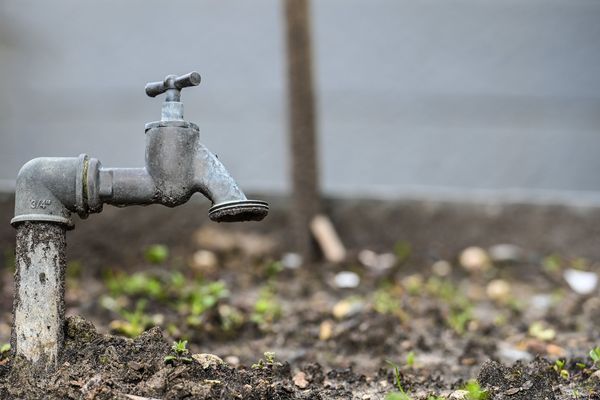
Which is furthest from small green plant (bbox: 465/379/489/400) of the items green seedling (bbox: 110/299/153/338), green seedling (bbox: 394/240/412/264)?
green seedling (bbox: 394/240/412/264)

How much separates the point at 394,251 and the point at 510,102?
4.15 ft

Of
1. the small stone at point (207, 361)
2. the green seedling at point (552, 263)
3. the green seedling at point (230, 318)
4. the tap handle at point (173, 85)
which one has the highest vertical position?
the tap handle at point (173, 85)

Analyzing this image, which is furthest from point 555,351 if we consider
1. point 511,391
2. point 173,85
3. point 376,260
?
point 173,85

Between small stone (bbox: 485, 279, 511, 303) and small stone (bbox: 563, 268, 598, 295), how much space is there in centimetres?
27

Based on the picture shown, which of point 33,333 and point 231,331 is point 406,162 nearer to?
point 231,331

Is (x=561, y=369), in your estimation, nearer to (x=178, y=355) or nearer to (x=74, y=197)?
(x=178, y=355)

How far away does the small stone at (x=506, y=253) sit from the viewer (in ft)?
10.0

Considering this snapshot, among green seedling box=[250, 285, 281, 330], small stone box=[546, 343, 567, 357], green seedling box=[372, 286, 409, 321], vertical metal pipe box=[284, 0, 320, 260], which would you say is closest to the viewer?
small stone box=[546, 343, 567, 357]

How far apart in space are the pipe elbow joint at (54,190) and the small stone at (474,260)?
2.04 m

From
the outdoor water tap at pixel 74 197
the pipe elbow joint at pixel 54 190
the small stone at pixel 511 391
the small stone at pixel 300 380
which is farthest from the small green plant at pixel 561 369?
the pipe elbow joint at pixel 54 190

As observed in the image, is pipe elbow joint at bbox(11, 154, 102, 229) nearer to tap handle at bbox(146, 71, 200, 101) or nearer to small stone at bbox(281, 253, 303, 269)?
tap handle at bbox(146, 71, 200, 101)

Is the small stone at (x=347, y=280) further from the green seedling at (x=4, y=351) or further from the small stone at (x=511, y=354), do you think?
the green seedling at (x=4, y=351)

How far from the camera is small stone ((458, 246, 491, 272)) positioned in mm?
3020

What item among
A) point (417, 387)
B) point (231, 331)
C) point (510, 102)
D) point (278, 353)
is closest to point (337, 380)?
point (417, 387)
